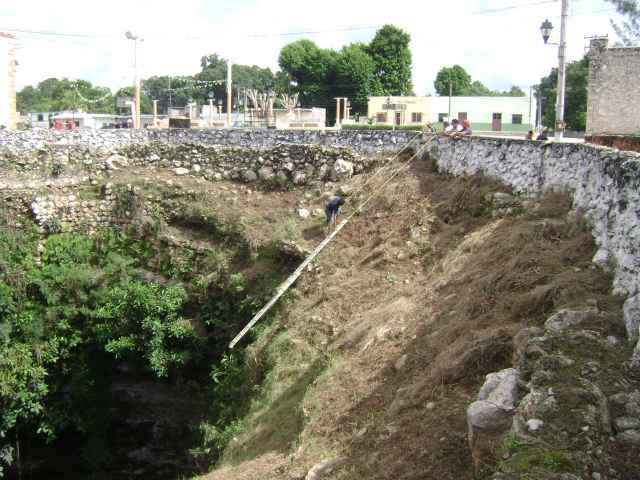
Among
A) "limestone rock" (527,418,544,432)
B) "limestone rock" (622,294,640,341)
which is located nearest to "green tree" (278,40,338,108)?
"limestone rock" (622,294,640,341)

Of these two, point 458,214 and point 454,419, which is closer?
point 454,419

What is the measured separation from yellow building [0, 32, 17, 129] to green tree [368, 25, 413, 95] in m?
26.7

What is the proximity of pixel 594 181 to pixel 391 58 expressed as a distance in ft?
140

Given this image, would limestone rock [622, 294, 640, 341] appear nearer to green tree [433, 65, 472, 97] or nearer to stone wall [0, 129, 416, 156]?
stone wall [0, 129, 416, 156]

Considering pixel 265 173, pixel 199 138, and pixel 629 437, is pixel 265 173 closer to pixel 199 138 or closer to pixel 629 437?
pixel 199 138

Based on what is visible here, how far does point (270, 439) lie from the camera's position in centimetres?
884

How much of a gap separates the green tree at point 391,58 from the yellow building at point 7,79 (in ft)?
87.7

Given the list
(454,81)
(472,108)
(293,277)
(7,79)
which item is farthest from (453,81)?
(293,277)

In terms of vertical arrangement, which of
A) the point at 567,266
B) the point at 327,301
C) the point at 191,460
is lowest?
the point at 191,460

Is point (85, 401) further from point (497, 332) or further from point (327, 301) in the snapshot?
point (497, 332)

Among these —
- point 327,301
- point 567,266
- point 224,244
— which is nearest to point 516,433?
point 567,266

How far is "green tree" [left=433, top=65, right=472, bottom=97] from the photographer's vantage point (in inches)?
2517

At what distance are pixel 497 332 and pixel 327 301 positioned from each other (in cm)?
538

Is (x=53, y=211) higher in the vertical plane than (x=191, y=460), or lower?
higher
